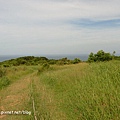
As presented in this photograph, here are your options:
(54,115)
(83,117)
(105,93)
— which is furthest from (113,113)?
(54,115)

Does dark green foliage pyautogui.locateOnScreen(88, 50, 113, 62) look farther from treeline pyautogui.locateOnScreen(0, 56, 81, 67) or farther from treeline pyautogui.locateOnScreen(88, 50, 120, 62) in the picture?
treeline pyautogui.locateOnScreen(0, 56, 81, 67)

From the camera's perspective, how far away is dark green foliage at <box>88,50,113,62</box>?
56.5ft

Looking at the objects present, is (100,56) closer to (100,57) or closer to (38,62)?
(100,57)

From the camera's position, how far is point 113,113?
154 inches

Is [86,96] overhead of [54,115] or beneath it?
overhead

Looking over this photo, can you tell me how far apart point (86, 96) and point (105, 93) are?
51cm

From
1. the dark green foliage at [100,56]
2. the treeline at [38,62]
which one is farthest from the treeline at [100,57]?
the treeline at [38,62]

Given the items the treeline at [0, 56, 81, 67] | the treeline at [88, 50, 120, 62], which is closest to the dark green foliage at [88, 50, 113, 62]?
the treeline at [88, 50, 120, 62]

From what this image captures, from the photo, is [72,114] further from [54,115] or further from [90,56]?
[90,56]

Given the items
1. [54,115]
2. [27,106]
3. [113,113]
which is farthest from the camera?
[27,106]

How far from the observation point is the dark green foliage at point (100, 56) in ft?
56.5

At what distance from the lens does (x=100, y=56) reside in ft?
58.7

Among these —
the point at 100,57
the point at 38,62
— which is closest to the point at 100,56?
the point at 100,57

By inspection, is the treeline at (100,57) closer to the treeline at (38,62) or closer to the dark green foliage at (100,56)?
the dark green foliage at (100,56)
